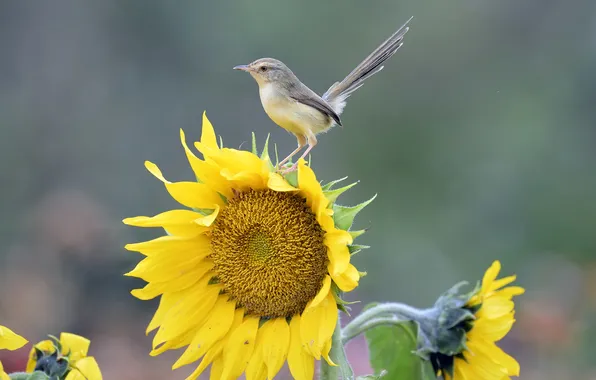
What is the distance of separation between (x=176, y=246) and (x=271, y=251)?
6.3 inches

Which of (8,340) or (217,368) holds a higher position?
(217,368)

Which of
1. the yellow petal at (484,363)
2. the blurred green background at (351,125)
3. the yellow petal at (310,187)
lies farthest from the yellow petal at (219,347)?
the blurred green background at (351,125)

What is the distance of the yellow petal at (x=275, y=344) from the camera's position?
1.32m

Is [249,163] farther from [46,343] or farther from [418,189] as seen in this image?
[418,189]

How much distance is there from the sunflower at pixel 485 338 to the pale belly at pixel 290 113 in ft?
1.48

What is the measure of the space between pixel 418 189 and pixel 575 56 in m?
1.45

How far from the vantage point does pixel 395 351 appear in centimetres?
166

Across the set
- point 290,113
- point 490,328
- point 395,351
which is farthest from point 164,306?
point 490,328

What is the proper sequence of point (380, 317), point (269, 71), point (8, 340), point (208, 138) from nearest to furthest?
point (8, 340) → point (208, 138) → point (269, 71) → point (380, 317)

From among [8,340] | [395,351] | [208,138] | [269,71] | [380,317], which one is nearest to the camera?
[8,340]

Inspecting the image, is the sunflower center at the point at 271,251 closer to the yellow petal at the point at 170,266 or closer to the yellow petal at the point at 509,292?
the yellow petal at the point at 170,266

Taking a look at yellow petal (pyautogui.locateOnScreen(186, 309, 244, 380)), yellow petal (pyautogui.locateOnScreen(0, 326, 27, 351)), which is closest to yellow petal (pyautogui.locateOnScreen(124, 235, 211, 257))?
yellow petal (pyautogui.locateOnScreen(186, 309, 244, 380))

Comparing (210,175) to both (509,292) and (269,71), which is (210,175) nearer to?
(269,71)

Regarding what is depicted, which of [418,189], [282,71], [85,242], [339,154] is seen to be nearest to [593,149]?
[418,189]
